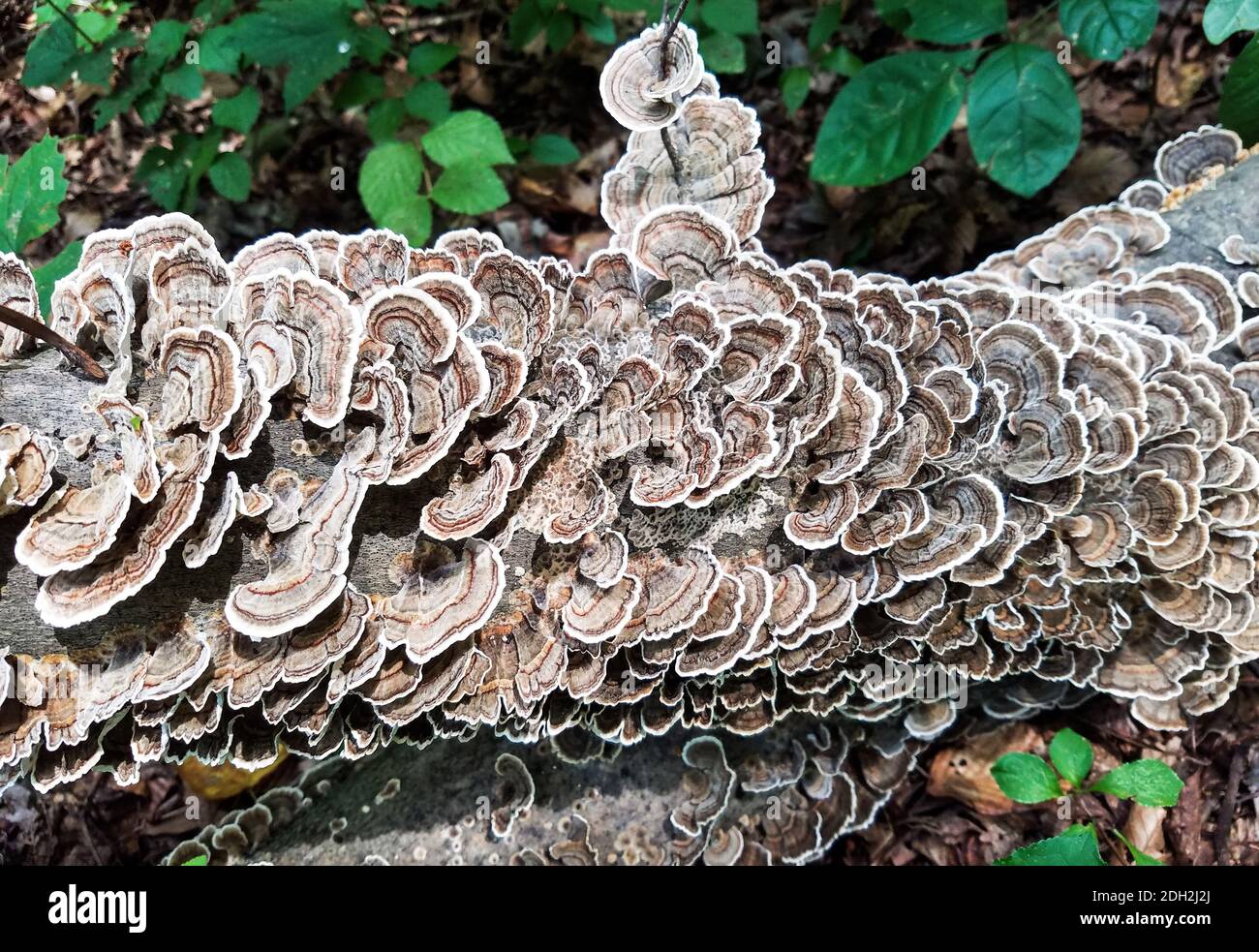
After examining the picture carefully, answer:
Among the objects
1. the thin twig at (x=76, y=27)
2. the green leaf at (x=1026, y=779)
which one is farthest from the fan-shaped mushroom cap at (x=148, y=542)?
the thin twig at (x=76, y=27)

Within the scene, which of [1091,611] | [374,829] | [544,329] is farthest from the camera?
[374,829]

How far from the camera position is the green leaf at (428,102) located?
16.4ft

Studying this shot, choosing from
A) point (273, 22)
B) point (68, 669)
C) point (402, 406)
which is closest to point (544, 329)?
point (402, 406)

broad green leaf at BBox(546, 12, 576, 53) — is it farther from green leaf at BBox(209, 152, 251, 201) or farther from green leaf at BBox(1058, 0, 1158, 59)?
green leaf at BBox(1058, 0, 1158, 59)

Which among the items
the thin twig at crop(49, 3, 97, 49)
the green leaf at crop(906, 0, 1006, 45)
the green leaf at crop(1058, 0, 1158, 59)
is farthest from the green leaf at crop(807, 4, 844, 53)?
the thin twig at crop(49, 3, 97, 49)

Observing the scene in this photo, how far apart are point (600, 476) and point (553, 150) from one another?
396 cm

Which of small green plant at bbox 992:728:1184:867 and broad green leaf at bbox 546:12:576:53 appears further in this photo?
broad green leaf at bbox 546:12:576:53

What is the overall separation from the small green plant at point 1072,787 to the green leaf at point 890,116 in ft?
9.50

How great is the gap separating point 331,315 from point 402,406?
314 mm

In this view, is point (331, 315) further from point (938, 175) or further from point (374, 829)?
point (938, 175)

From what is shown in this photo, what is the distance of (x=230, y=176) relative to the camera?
5.23 metres

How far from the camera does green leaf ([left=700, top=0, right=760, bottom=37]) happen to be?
5.04 meters

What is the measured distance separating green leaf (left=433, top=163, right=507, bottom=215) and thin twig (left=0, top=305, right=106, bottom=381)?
2.69 metres
